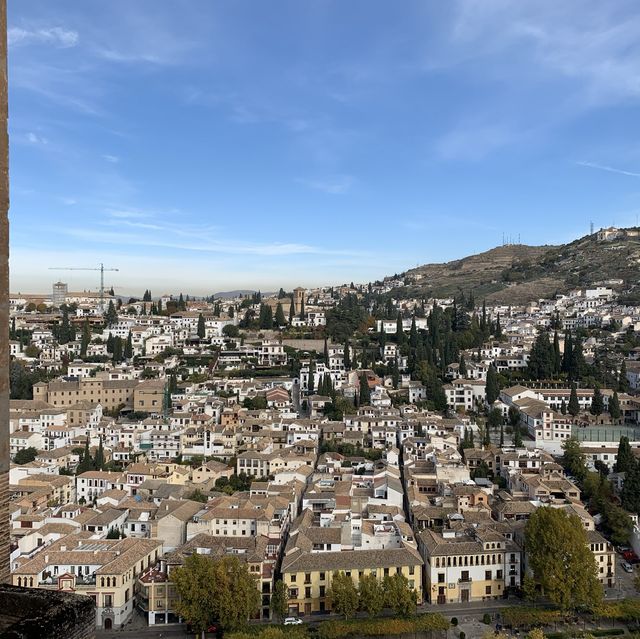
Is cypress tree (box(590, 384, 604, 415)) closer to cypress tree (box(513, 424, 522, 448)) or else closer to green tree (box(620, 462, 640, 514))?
cypress tree (box(513, 424, 522, 448))

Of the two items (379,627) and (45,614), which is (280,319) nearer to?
(379,627)

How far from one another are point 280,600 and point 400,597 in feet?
7.37

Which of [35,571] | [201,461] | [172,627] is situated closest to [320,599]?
[172,627]

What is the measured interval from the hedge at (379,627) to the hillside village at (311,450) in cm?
99

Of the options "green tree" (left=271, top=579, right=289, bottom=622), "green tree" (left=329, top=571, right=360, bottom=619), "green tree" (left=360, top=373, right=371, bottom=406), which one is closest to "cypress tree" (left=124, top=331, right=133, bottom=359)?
"green tree" (left=360, top=373, right=371, bottom=406)

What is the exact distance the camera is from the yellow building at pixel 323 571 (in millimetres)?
12203

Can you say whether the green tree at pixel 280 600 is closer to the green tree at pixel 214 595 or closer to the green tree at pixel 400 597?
the green tree at pixel 214 595

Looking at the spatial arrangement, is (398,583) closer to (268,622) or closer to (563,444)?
(268,622)

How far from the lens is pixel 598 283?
50.2 metres

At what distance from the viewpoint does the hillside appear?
54.0m

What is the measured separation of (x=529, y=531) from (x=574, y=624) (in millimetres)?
1795

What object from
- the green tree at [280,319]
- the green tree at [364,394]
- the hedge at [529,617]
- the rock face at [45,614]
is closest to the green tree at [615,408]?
the green tree at [364,394]

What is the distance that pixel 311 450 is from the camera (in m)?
19.8

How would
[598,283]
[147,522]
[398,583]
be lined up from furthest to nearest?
[598,283]
[147,522]
[398,583]
